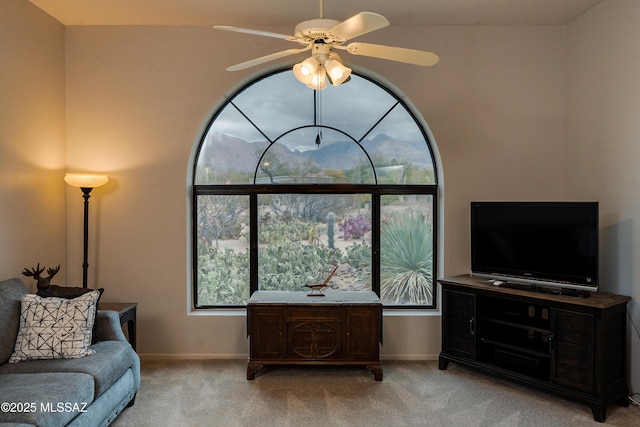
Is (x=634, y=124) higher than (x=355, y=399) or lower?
higher

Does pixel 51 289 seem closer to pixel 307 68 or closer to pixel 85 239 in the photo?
pixel 85 239

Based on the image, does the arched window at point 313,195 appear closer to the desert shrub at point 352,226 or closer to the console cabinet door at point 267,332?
the desert shrub at point 352,226

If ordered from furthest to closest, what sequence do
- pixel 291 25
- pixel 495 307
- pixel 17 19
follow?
pixel 291 25 < pixel 495 307 < pixel 17 19

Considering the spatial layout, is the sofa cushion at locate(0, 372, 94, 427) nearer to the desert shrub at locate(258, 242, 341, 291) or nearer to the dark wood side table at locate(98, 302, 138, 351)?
the dark wood side table at locate(98, 302, 138, 351)

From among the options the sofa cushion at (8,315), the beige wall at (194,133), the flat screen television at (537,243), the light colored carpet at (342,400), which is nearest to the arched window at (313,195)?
the beige wall at (194,133)

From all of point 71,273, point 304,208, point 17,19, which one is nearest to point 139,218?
point 71,273

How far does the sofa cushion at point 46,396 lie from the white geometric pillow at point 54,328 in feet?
0.85

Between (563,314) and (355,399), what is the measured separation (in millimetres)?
1675

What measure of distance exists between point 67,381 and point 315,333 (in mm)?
1852

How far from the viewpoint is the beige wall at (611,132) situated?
3273 millimetres

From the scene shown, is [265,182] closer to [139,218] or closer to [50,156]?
[139,218]

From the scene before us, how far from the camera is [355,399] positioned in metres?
3.28

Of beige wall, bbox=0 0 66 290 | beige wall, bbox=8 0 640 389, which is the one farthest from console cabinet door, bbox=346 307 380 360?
beige wall, bbox=0 0 66 290

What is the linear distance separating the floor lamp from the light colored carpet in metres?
1.12
